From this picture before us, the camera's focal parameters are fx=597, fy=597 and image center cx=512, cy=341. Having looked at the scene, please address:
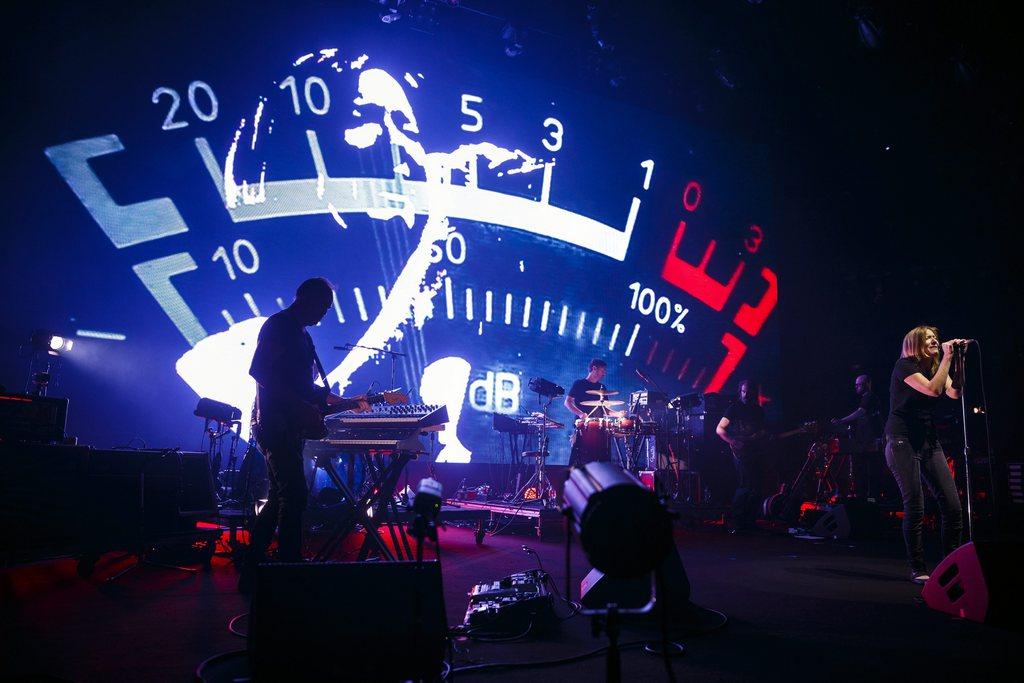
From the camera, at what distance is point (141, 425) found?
698 cm

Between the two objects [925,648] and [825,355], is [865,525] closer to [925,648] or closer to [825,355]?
[825,355]

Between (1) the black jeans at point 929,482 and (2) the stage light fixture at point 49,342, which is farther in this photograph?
(2) the stage light fixture at point 49,342

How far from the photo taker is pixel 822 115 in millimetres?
9742

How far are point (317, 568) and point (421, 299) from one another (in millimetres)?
6605

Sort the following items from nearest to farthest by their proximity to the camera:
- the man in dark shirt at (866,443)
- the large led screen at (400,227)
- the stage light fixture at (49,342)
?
1. the stage light fixture at (49,342)
2. the large led screen at (400,227)
3. the man in dark shirt at (866,443)

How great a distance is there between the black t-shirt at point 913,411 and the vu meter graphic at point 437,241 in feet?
18.2

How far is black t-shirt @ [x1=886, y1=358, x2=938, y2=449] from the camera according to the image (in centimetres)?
394

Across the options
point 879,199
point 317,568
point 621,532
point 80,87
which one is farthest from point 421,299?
point 879,199

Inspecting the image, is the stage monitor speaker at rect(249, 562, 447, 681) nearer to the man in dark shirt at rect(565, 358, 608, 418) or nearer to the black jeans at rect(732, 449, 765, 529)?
the man in dark shirt at rect(565, 358, 608, 418)

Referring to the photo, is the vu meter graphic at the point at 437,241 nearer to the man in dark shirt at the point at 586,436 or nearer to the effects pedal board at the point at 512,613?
the man in dark shirt at the point at 586,436

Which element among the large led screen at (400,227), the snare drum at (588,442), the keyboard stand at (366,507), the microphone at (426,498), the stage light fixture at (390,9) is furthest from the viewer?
the stage light fixture at (390,9)

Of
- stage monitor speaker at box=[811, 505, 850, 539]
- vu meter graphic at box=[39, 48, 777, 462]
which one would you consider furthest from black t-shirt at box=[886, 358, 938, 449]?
vu meter graphic at box=[39, 48, 777, 462]

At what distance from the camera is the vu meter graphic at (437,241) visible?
726 centimetres

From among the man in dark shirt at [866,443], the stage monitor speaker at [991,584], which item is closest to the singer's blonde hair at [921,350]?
the stage monitor speaker at [991,584]
